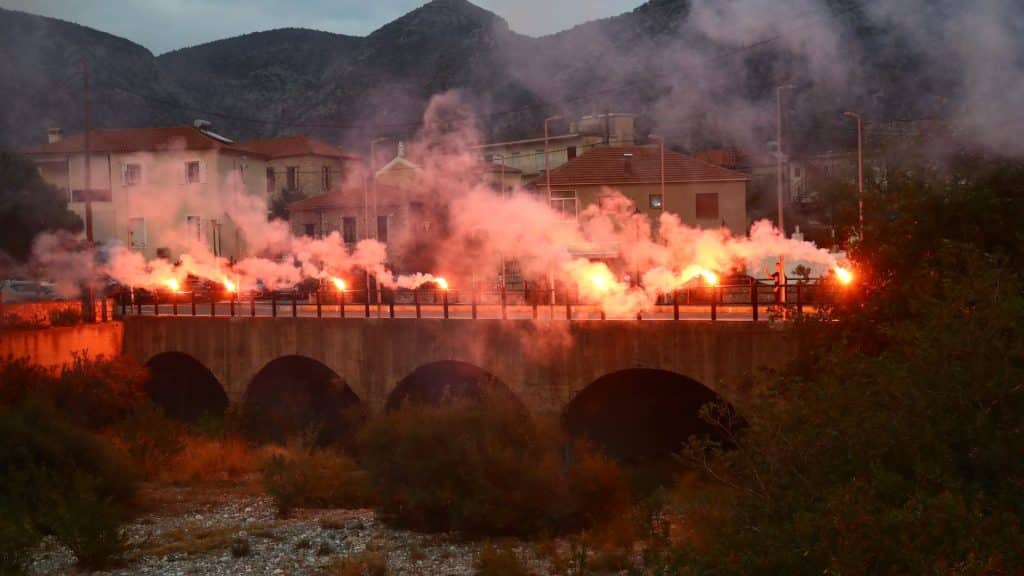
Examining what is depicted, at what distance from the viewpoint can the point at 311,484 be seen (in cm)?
2380

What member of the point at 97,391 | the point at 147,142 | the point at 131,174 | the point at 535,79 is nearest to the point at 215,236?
the point at 131,174

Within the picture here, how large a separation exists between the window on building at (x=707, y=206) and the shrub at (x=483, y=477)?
29608mm

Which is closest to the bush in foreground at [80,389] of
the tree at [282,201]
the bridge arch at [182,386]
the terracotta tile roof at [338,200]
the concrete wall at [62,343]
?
the concrete wall at [62,343]

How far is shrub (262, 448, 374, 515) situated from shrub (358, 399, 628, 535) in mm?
1457

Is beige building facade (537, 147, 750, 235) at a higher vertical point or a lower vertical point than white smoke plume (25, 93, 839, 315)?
higher

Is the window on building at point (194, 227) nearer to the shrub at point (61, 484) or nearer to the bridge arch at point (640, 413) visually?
the shrub at point (61, 484)

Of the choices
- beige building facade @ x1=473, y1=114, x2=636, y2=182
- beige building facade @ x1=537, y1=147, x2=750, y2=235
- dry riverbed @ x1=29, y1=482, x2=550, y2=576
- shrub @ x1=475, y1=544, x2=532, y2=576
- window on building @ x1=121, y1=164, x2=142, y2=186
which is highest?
beige building facade @ x1=473, y1=114, x2=636, y2=182

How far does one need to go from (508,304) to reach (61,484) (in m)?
15.6

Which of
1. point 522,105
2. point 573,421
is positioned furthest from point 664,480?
point 522,105

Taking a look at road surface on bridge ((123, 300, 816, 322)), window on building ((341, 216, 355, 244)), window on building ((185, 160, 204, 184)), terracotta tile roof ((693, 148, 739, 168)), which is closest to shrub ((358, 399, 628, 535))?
road surface on bridge ((123, 300, 816, 322))

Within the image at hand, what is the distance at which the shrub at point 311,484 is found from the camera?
2261 cm

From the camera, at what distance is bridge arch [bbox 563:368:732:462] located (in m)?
26.7

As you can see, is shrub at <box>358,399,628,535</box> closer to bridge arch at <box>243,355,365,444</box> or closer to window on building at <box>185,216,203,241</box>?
bridge arch at <box>243,355,365,444</box>

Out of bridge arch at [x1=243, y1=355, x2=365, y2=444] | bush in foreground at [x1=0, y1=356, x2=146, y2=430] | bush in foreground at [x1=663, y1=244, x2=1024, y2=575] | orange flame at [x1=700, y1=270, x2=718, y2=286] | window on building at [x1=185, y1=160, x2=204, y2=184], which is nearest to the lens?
bush in foreground at [x1=663, y1=244, x2=1024, y2=575]
